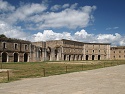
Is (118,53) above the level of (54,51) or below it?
below

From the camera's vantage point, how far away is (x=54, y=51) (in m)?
65.1

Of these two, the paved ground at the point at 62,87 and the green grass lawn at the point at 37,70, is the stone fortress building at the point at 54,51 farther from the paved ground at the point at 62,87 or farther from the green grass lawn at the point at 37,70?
the paved ground at the point at 62,87

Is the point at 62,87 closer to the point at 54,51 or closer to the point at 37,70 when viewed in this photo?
the point at 37,70

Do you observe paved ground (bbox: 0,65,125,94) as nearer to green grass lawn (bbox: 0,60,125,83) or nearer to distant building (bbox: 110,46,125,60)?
green grass lawn (bbox: 0,60,125,83)

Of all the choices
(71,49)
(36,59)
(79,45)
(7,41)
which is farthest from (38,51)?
(79,45)

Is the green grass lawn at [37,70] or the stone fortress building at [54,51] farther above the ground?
the stone fortress building at [54,51]

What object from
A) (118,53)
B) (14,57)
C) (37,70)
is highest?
(118,53)

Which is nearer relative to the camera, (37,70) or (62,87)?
(62,87)

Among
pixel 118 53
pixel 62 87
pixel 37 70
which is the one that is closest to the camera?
pixel 62 87

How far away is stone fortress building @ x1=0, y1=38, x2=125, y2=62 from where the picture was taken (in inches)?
1895

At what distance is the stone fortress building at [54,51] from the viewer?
4812 centimetres

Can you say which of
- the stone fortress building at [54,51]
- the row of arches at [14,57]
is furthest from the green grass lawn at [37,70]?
the stone fortress building at [54,51]

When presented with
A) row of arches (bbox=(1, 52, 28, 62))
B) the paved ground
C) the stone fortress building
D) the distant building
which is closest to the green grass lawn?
the paved ground

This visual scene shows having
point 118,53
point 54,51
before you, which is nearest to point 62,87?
point 54,51
